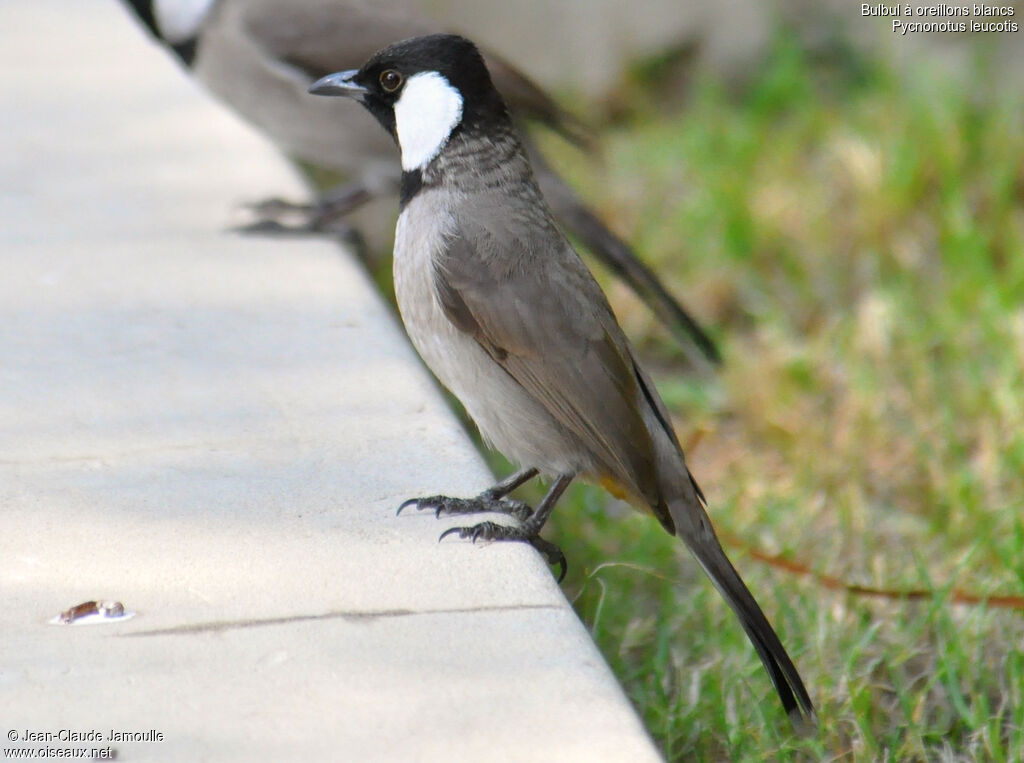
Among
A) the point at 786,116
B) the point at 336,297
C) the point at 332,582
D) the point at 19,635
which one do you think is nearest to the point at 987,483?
the point at 336,297

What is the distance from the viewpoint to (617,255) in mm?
4621

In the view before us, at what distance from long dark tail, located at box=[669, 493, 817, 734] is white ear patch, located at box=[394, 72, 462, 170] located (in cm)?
105

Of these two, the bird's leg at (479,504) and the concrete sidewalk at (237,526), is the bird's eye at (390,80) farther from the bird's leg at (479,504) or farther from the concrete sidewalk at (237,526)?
the bird's leg at (479,504)

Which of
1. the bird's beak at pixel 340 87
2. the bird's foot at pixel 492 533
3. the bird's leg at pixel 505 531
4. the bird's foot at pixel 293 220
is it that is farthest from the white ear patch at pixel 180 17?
the bird's foot at pixel 492 533

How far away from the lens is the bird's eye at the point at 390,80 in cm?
344

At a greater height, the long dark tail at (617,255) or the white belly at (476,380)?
the white belly at (476,380)

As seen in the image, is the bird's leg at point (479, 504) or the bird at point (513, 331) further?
the bird at point (513, 331)

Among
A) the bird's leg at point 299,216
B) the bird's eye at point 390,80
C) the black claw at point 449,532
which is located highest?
the bird's eye at point 390,80

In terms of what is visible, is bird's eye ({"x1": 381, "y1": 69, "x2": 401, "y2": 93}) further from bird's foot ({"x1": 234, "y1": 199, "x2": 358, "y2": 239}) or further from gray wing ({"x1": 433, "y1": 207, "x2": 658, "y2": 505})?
bird's foot ({"x1": 234, "y1": 199, "x2": 358, "y2": 239})

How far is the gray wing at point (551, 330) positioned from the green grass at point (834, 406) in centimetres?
42

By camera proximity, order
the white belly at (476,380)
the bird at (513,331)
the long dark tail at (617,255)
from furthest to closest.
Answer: the long dark tail at (617,255), the white belly at (476,380), the bird at (513,331)

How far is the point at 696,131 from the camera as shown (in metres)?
6.61

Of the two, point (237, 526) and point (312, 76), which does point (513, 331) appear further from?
point (312, 76)

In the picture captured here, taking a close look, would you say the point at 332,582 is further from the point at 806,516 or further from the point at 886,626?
the point at 806,516
